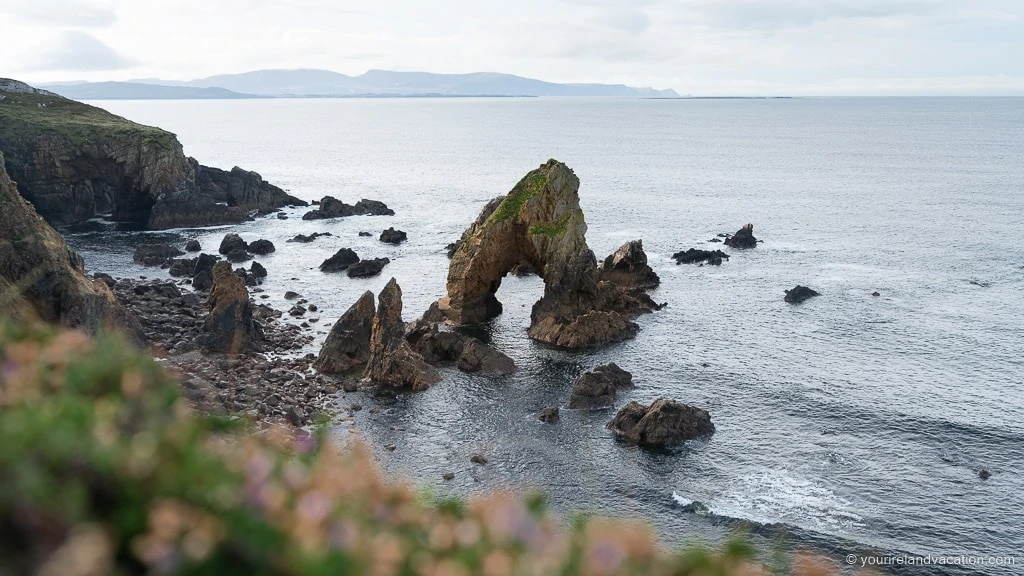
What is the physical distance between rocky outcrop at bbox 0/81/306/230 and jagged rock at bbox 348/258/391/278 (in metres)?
35.9

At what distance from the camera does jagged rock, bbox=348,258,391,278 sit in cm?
8094

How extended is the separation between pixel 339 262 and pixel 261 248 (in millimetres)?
11896

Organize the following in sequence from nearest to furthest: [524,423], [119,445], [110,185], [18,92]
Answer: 1. [119,445]
2. [524,423]
3. [110,185]
4. [18,92]

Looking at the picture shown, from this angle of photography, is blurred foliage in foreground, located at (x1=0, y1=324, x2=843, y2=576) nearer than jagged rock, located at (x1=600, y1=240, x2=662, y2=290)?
Yes

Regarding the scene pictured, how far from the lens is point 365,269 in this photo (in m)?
81.4

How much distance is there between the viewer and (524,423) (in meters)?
46.2

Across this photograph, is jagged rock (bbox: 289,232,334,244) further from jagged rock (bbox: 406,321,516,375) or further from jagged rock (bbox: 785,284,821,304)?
jagged rock (bbox: 785,284,821,304)

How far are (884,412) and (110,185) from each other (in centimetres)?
9723

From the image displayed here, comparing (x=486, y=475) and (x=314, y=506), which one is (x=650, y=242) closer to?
→ (x=486, y=475)

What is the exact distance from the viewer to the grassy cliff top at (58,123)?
333 feet

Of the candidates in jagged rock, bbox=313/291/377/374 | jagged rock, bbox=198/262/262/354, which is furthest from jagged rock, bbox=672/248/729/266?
jagged rock, bbox=198/262/262/354

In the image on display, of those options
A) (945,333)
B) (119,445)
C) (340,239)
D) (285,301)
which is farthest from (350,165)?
(119,445)

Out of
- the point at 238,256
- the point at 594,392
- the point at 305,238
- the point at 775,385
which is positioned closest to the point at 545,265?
the point at 594,392

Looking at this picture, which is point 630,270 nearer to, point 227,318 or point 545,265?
point 545,265
